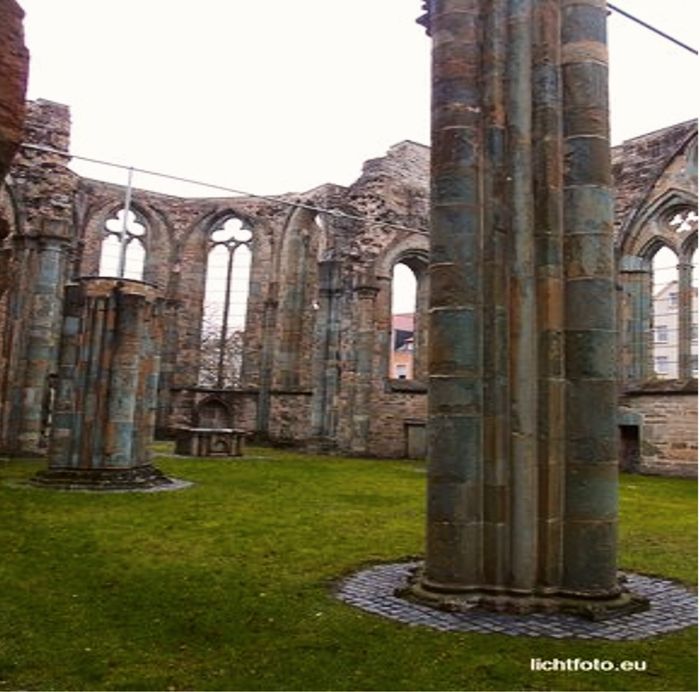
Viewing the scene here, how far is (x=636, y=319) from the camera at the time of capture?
58.9ft

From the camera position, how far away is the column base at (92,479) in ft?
35.5

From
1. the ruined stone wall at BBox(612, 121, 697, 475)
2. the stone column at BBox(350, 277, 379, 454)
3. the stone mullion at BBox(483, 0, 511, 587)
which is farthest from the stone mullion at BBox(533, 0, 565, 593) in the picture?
the stone column at BBox(350, 277, 379, 454)

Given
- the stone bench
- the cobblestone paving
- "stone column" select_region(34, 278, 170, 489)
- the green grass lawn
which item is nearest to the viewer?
the green grass lawn

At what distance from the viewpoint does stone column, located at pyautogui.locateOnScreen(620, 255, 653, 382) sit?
1766 centimetres

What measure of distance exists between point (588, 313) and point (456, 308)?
3.12 feet

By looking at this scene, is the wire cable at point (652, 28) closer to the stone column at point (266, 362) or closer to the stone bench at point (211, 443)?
the stone bench at point (211, 443)

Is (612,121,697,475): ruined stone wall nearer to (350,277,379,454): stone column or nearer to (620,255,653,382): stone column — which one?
(620,255,653,382): stone column

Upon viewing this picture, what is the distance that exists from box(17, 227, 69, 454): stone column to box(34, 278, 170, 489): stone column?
4760mm

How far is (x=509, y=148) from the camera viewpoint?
5.47 meters

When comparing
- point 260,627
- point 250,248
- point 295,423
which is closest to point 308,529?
point 260,627

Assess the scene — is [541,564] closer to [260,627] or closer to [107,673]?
[260,627]

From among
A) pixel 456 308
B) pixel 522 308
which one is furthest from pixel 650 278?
pixel 456 308

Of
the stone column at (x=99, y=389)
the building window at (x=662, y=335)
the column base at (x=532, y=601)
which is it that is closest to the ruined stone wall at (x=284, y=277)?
the stone column at (x=99, y=389)

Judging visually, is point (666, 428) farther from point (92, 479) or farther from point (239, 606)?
point (239, 606)
